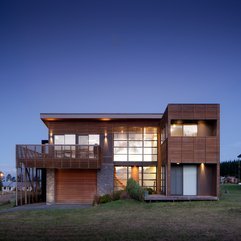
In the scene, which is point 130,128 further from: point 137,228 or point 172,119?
point 137,228

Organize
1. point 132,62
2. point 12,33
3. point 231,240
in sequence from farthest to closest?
point 132,62
point 12,33
point 231,240

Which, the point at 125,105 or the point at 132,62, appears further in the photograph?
the point at 125,105

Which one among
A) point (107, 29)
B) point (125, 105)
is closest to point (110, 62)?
point (107, 29)

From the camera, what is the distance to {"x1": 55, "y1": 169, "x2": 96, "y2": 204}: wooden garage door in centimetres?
2452

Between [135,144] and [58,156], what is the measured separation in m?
6.44

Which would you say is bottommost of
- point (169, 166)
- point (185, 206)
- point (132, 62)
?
point (185, 206)

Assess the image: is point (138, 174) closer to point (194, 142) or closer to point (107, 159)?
point (107, 159)

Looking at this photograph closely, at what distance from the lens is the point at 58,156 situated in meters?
22.5

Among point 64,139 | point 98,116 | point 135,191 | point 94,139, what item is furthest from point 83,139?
point 135,191

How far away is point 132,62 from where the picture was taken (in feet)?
110

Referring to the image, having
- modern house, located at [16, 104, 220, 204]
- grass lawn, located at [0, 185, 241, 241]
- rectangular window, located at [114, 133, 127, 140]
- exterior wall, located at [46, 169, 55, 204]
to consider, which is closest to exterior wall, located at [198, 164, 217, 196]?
modern house, located at [16, 104, 220, 204]

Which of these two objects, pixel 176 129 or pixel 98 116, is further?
pixel 98 116

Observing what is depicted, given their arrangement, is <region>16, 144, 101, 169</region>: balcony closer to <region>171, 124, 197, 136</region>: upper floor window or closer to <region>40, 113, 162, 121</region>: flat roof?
<region>40, 113, 162, 121</region>: flat roof

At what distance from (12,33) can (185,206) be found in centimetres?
2067
